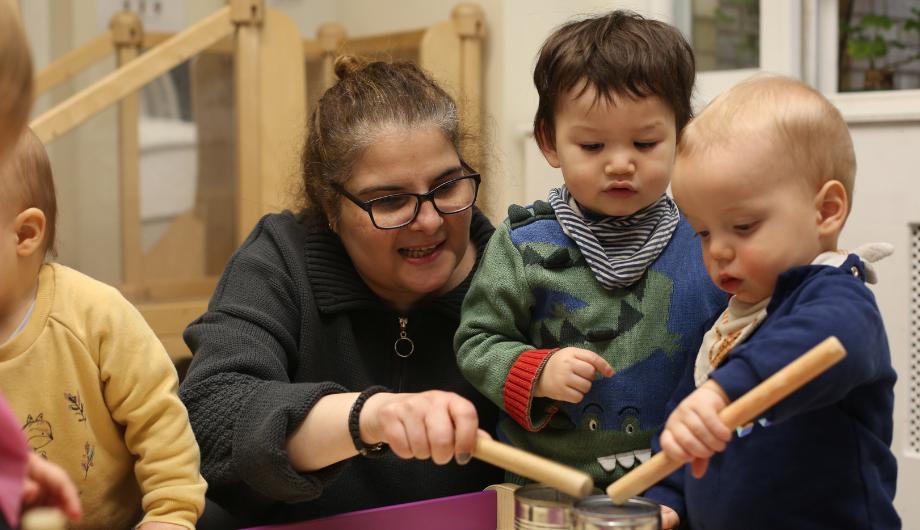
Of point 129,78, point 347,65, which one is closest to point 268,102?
point 129,78

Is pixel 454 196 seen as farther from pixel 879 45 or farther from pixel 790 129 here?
pixel 879 45

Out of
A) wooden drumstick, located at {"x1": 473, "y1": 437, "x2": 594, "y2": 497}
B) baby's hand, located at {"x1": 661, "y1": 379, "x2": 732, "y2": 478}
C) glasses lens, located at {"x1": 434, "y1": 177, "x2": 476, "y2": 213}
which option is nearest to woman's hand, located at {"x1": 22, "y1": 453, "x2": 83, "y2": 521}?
wooden drumstick, located at {"x1": 473, "y1": 437, "x2": 594, "y2": 497}

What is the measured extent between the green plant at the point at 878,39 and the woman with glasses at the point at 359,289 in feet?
3.86

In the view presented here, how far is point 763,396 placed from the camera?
81 cm

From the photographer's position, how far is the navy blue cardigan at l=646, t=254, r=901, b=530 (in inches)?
35.3

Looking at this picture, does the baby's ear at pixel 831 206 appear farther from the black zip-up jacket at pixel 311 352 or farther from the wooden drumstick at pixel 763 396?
the black zip-up jacket at pixel 311 352

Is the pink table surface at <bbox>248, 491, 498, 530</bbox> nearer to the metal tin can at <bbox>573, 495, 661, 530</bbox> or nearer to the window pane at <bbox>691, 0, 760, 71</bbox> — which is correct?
the metal tin can at <bbox>573, 495, 661, 530</bbox>

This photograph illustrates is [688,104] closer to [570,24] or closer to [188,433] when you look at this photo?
[570,24]

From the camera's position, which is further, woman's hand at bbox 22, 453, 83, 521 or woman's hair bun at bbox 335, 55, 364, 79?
A: woman's hair bun at bbox 335, 55, 364, 79

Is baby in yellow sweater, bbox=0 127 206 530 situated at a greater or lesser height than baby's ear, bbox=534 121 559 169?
lesser

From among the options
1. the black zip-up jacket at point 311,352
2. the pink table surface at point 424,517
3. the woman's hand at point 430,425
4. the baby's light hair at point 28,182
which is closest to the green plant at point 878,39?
the black zip-up jacket at point 311,352

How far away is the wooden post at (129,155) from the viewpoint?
315cm

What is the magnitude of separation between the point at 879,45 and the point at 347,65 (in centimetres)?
129

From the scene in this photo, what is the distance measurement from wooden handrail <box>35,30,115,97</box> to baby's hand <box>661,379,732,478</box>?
266 cm
